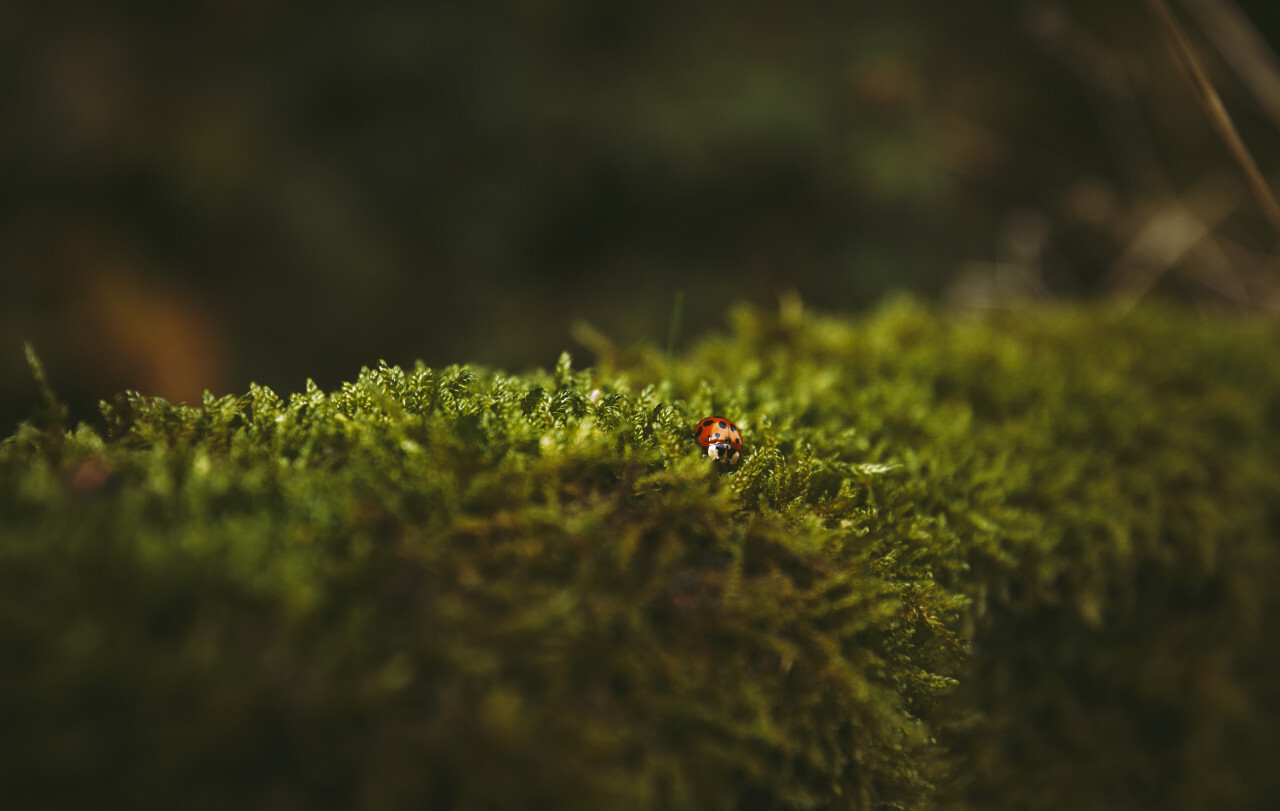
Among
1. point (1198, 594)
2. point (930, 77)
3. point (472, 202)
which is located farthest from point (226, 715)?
point (930, 77)

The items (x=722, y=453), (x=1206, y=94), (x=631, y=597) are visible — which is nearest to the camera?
(x=631, y=597)

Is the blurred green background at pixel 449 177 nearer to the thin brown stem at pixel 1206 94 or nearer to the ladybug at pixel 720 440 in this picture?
the thin brown stem at pixel 1206 94

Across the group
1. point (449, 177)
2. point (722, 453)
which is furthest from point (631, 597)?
point (449, 177)

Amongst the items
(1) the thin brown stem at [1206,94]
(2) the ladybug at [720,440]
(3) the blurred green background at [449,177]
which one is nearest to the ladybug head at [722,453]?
(2) the ladybug at [720,440]

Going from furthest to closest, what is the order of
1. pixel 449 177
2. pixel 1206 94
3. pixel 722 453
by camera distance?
pixel 449 177
pixel 1206 94
pixel 722 453

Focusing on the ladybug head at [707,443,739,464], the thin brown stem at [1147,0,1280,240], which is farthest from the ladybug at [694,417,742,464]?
the thin brown stem at [1147,0,1280,240]

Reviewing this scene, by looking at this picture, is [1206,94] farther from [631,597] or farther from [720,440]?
[631,597]
